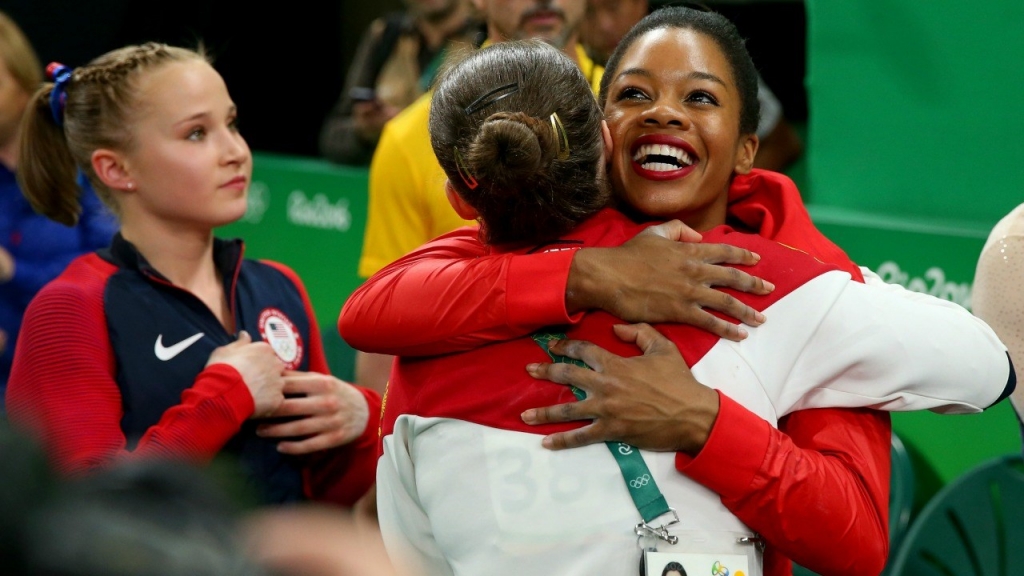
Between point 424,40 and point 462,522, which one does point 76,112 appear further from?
point 424,40

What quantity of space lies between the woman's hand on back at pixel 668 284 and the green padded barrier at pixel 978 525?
1.42 meters

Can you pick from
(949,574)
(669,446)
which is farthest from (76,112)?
(949,574)

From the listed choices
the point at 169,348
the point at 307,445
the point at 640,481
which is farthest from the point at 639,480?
the point at 169,348

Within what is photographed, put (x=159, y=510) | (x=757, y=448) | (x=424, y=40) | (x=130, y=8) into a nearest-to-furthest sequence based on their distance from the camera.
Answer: (x=159, y=510), (x=757, y=448), (x=424, y=40), (x=130, y=8)

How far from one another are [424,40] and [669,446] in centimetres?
429

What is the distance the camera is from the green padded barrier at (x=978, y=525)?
2.57 metres

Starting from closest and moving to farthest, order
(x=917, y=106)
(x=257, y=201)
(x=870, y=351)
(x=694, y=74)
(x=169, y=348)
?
(x=870, y=351)
(x=694, y=74)
(x=169, y=348)
(x=917, y=106)
(x=257, y=201)

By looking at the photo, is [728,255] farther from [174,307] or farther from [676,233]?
[174,307]

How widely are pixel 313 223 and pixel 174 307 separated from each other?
374cm

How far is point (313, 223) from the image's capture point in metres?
5.79

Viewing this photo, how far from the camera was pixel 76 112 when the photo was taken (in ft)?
7.27

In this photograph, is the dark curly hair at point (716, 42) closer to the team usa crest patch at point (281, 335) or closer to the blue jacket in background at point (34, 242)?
the team usa crest patch at point (281, 335)

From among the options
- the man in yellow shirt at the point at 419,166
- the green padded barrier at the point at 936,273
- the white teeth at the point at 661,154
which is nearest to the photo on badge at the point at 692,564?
the white teeth at the point at 661,154

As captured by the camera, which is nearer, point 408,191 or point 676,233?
point 676,233
